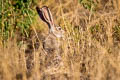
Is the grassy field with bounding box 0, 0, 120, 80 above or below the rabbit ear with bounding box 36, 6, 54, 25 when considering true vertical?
below

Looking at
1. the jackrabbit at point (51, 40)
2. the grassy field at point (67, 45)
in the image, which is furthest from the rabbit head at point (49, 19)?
the grassy field at point (67, 45)

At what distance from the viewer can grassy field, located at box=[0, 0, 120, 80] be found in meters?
3.60

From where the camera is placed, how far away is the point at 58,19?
5559 millimetres

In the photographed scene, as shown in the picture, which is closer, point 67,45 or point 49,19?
point 67,45

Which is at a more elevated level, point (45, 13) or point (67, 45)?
point (45, 13)

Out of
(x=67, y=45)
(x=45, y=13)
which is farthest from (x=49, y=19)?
(x=67, y=45)

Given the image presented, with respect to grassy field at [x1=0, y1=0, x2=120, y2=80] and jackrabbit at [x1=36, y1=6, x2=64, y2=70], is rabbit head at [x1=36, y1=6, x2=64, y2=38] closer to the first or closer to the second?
jackrabbit at [x1=36, y1=6, x2=64, y2=70]

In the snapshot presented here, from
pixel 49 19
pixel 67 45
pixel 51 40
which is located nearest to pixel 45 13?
pixel 49 19

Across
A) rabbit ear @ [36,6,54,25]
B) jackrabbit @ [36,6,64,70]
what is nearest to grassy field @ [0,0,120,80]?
jackrabbit @ [36,6,64,70]

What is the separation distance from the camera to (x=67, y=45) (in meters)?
4.24

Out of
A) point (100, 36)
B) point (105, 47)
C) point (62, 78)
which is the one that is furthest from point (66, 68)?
point (100, 36)

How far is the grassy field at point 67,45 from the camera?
3.60 metres

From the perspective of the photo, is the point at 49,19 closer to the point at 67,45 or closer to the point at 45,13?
the point at 45,13

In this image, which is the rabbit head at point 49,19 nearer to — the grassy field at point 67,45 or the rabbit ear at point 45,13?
the rabbit ear at point 45,13
